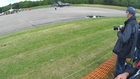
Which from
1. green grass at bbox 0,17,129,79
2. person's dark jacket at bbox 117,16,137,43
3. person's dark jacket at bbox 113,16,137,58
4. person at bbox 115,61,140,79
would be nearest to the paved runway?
green grass at bbox 0,17,129,79

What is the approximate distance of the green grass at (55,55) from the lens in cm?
744

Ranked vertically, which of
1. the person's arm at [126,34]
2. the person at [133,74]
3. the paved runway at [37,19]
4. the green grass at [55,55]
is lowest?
the paved runway at [37,19]

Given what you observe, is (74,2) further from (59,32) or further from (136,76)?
(136,76)

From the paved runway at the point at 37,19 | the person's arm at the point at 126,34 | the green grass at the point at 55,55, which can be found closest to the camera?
the person's arm at the point at 126,34

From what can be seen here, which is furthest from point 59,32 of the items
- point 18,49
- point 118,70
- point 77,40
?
point 118,70

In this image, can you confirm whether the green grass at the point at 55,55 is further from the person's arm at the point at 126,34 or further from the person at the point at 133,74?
the person at the point at 133,74

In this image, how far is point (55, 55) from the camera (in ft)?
30.0

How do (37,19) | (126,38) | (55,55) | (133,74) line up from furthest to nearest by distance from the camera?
(37,19), (55,55), (126,38), (133,74)

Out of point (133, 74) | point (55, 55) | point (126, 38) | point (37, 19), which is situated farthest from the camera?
point (37, 19)

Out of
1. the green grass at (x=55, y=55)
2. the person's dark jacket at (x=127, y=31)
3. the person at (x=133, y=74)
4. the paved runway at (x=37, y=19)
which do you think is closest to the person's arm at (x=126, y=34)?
the person's dark jacket at (x=127, y=31)

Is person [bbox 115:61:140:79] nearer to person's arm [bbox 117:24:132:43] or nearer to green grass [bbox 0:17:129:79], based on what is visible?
person's arm [bbox 117:24:132:43]

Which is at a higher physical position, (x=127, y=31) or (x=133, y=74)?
(x=127, y=31)

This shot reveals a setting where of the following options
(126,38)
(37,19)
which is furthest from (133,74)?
(37,19)

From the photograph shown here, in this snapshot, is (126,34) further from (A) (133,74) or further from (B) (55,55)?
(B) (55,55)
